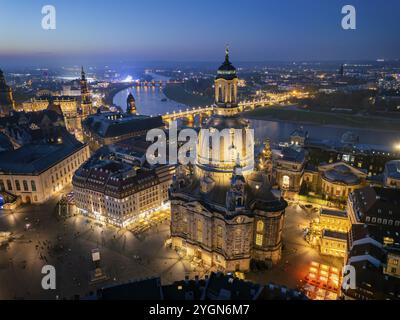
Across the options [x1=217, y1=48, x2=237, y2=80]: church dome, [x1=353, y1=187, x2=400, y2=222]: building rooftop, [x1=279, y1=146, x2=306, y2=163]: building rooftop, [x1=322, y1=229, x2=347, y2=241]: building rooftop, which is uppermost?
[x1=217, y1=48, x2=237, y2=80]: church dome

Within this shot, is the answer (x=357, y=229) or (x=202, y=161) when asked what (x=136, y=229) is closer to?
(x=202, y=161)

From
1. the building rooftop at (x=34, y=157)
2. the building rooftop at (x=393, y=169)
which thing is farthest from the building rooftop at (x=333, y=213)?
the building rooftop at (x=34, y=157)

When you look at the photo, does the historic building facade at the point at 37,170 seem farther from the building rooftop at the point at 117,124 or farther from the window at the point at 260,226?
the window at the point at 260,226

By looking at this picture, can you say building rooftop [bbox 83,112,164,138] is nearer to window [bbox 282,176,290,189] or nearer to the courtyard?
the courtyard

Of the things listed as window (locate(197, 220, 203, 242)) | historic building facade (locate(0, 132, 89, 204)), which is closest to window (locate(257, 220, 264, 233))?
window (locate(197, 220, 203, 242))

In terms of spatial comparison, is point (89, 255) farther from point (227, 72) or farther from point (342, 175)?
point (342, 175)

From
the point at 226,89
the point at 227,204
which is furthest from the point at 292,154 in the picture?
the point at 227,204
